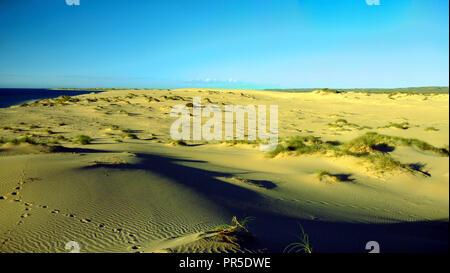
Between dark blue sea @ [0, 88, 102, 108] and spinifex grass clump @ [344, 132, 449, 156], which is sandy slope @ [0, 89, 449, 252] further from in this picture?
dark blue sea @ [0, 88, 102, 108]

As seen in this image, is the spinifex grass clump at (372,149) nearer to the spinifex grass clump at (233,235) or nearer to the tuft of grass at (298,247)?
the tuft of grass at (298,247)

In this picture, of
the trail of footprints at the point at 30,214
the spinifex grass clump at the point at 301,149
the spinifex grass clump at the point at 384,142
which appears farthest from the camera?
the spinifex grass clump at the point at 301,149

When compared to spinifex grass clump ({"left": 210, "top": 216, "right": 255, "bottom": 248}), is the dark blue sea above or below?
above

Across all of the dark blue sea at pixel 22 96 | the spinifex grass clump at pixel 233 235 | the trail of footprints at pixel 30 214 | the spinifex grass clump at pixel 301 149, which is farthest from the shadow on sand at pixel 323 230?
the dark blue sea at pixel 22 96

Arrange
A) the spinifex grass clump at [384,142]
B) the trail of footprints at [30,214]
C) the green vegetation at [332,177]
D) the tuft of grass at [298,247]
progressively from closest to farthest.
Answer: the spinifex grass clump at [384,142] → the tuft of grass at [298,247] → the trail of footprints at [30,214] → the green vegetation at [332,177]

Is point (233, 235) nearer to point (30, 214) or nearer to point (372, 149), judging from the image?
point (30, 214)

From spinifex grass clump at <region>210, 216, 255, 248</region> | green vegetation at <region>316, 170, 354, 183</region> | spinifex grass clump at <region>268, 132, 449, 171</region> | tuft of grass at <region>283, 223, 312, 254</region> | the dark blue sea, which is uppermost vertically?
the dark blue sea

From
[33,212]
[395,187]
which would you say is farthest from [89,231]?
[395,187]

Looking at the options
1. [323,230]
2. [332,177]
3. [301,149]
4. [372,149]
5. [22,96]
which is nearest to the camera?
[323,230]

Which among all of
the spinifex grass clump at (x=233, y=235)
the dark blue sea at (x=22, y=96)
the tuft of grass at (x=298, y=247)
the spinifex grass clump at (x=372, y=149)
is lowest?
the tuft of grass at (x=298, y=247)

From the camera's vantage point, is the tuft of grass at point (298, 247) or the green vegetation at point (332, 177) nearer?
the tuft of grass at point (298, 247)

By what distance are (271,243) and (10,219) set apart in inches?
154

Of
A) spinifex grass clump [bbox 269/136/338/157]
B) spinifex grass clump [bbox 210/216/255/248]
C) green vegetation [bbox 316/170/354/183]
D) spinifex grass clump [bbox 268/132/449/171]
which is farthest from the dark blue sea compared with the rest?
spinifex grass clump [bbox 210/216/255/248]

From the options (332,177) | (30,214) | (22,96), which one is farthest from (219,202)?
(22,96)
